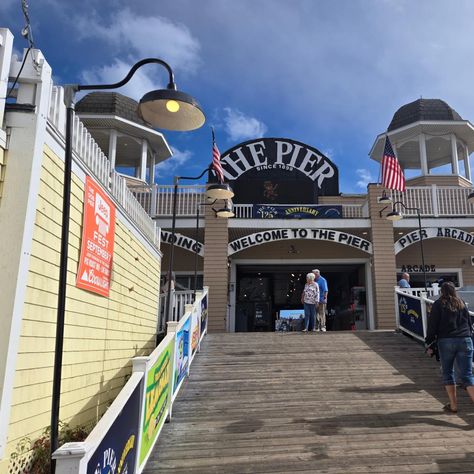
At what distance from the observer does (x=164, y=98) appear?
398cm

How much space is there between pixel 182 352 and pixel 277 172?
11.6 meters

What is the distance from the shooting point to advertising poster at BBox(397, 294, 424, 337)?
9.66m

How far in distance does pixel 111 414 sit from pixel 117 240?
3.88 meters

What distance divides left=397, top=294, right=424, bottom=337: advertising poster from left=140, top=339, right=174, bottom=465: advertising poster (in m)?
6.08

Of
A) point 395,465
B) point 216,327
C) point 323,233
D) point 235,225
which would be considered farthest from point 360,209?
point 395,465

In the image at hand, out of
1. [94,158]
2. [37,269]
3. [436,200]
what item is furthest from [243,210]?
[37,269]

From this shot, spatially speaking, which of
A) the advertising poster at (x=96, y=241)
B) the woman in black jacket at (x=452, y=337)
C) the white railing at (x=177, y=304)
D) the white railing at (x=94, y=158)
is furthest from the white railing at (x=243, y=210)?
the woman in black jacket at (x=452, y=337)

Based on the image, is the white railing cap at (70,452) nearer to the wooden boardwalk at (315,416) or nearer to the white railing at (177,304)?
the wooden boardwalk at (315,416)

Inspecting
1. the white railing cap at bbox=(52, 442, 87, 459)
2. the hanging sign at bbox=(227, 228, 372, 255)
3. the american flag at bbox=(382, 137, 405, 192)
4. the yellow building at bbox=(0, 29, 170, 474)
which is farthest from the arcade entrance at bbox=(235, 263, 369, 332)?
the white railing cap at bbox=(52, 442, 87, 459)

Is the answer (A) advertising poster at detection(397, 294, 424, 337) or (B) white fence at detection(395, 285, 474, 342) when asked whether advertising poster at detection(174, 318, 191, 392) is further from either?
(A) advertising poster at detection(397, 294, 424, 337)

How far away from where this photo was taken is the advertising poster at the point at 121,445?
2908mm

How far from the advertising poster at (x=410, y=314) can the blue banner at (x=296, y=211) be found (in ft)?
14.2

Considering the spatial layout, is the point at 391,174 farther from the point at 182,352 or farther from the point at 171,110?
the point at 171,110

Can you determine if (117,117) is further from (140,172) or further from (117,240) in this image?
(117,240)
